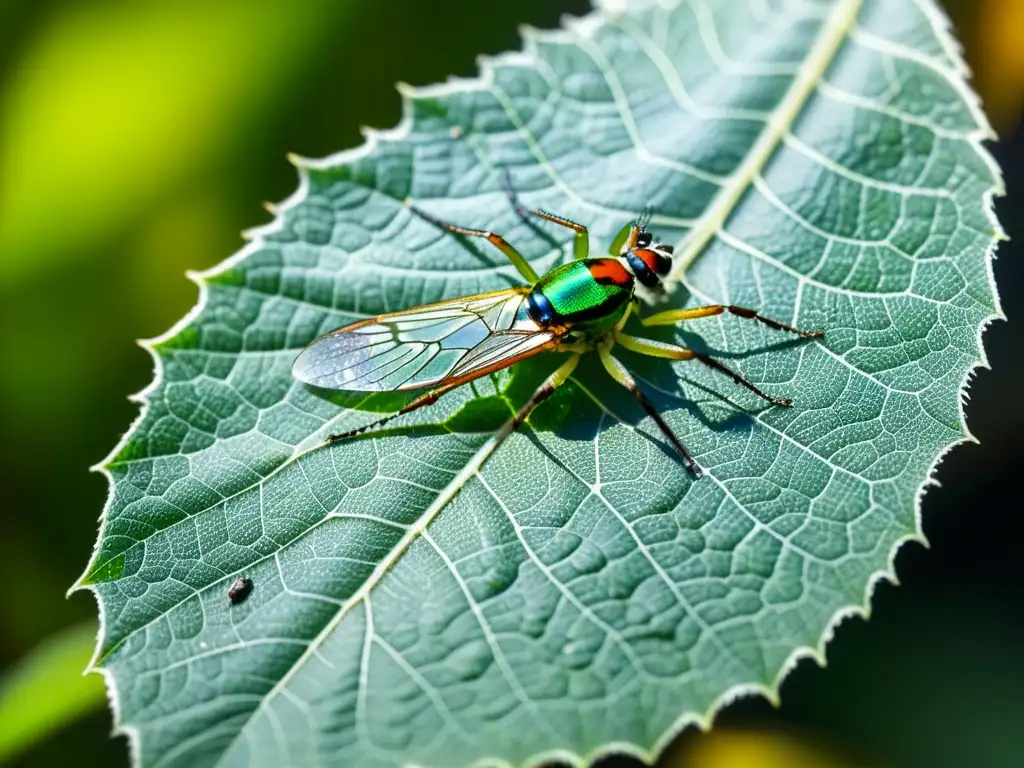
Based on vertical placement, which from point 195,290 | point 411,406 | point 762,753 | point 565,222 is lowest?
point 762,753

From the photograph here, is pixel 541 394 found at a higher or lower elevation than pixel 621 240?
lower

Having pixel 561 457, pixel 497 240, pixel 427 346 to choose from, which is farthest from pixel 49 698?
pixel 497 240

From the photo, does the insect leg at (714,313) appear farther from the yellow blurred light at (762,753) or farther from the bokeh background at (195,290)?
the yellow blurred light at (762,753)

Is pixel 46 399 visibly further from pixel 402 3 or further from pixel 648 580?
pixel 648 580

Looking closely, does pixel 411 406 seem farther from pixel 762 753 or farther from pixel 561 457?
pixel 762 753

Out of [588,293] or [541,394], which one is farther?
[588,293]

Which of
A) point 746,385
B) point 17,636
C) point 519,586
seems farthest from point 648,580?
point 17,636

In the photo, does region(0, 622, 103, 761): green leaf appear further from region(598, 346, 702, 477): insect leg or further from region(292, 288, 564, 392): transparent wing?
region(598, 346, 702, 477): insect leg
